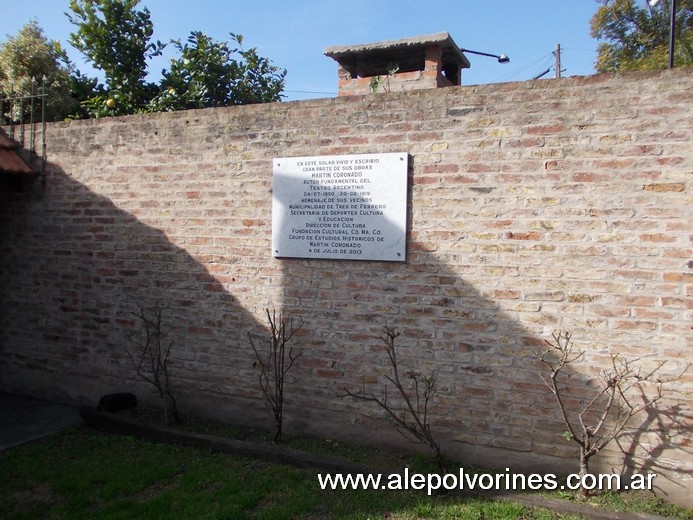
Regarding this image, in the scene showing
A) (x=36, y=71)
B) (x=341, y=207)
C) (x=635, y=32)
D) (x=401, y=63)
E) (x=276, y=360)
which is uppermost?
(x=635, y=32)

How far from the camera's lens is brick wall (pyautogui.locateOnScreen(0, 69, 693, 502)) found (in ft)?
11.4

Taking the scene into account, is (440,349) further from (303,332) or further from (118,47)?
(118,47)

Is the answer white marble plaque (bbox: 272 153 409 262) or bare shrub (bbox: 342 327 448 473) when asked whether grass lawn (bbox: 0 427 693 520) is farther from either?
white marble plaque (bbox: 272 153 409 262)

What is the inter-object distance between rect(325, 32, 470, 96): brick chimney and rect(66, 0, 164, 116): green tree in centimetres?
312

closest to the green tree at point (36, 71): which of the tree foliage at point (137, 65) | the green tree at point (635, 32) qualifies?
the tree foliage at point (137, 65)

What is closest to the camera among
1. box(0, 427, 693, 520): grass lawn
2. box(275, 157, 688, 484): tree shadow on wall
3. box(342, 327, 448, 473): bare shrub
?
box(0, 427, 693, 520): grass lawn

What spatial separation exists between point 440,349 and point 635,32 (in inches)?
655

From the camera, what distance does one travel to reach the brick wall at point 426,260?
3.46m

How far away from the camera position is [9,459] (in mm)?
4340

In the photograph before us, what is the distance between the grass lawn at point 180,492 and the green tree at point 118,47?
5.97 meters

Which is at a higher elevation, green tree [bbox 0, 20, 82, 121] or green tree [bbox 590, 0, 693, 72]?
green tree [bbox 590, 0, 693, 72]

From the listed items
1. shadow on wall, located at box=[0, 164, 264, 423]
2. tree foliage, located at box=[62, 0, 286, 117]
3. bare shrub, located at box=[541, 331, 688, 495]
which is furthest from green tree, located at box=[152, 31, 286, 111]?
bare shrub, located at box=[541, 331, 688, 495]

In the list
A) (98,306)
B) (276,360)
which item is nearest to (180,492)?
(276,360)

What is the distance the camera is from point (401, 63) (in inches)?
377
